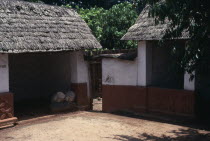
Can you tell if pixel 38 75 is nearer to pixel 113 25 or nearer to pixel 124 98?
pixel 124 98

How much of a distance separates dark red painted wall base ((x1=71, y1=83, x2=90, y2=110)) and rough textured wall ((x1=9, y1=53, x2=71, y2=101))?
1.29 meters

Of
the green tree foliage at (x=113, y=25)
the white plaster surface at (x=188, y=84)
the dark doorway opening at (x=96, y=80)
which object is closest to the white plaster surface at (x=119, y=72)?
the white plaster surface at (x=188, y=84)

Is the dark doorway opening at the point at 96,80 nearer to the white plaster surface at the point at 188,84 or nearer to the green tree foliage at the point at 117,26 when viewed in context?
the green tree foliage at the point at 117,26

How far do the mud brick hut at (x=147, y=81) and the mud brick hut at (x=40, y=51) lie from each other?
1.26 metres

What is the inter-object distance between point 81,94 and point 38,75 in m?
3.30

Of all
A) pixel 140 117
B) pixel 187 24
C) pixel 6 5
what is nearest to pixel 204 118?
pixel 140 117

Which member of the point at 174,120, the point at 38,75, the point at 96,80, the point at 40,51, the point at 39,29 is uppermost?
the point at 39,29

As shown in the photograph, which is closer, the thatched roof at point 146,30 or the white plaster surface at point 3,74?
the white plaster surface at point 3,74

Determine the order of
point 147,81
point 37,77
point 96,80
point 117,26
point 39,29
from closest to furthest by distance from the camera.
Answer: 1. point 147,81
2. point 39,29
3. point 37,77
4. point 96,80
5. point 117,26

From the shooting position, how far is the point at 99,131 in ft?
27.8

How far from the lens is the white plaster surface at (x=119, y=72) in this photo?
36.6 feet

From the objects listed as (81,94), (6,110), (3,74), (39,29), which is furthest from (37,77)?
(6,110)

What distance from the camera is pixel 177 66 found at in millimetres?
6973

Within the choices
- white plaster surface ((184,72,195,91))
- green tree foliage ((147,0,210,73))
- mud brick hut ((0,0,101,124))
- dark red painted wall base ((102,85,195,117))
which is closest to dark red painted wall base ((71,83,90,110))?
mud brick hut ((0,0,101,124))
